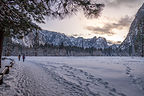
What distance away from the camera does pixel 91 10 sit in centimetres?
370

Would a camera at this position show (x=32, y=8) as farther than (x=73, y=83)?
No

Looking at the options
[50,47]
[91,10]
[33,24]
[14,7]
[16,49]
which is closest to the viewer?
[91,10]

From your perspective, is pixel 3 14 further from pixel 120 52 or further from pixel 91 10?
pixel 120 52

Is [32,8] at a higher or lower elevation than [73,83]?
higher

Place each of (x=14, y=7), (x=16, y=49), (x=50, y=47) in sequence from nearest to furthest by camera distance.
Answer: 1. (x=14, y=7)
2. (x=16, y=49)
3. (x=50, y=47)

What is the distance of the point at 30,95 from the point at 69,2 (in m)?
4.04

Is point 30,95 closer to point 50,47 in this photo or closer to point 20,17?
point 20,17

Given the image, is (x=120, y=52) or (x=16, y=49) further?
(x=120, y=52)

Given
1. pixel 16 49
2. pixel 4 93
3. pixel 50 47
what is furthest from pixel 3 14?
pixel 50 47

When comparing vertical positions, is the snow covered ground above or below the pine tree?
below

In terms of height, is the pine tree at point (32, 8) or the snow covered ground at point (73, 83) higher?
the pine tree at point (32, 8)

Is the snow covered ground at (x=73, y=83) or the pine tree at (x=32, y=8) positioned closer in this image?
the pine tree at (x=32, y=8)

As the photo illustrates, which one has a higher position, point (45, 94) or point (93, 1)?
point (93, 1)

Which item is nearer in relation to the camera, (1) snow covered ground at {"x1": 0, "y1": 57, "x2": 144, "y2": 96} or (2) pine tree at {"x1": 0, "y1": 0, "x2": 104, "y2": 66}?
(2) pine tree at {"x1": 0, "y1": 0, "x2": 104, "y2": 66}
